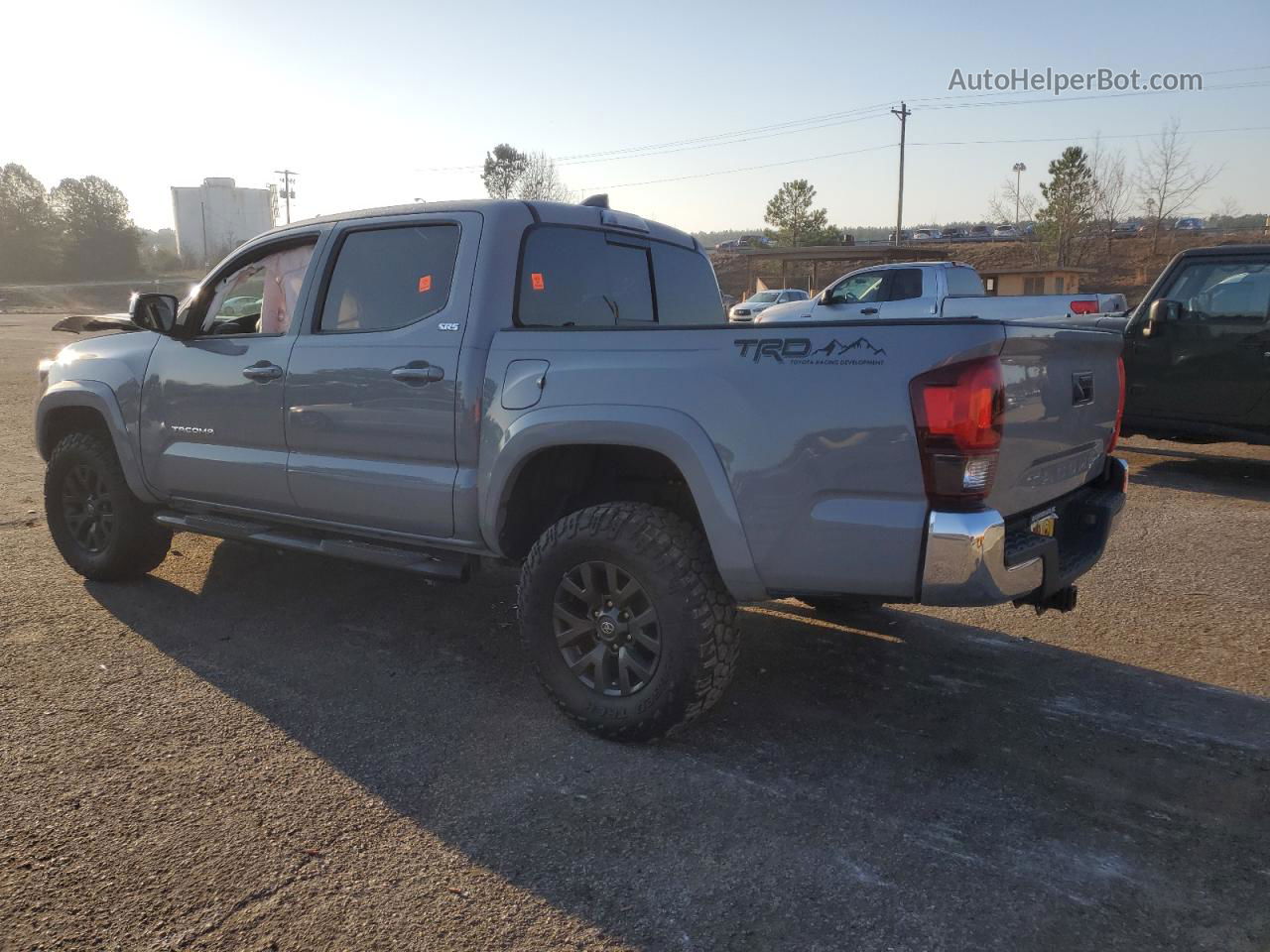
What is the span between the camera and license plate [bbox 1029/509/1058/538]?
326cm

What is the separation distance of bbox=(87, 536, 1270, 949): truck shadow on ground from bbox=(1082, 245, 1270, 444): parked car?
5.00 meters

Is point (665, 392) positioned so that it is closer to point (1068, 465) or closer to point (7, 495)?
point (1068, 465)

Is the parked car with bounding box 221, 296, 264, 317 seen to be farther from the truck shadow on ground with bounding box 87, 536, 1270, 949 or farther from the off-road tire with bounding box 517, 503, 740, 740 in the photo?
the off-road tire with bounding box 517, 503, 740, 740

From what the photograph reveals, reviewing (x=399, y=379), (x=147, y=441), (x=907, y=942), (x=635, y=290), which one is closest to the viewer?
(x=907, y=942)

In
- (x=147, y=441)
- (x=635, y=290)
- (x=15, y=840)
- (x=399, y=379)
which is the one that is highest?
(x=635, y=290)

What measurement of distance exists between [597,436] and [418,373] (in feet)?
2.92

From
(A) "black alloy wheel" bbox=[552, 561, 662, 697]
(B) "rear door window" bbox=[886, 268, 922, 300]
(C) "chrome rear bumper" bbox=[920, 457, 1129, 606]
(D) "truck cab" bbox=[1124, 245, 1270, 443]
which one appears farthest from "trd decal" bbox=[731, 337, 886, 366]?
(B) "rear door window" bbox=[886, 268, 922, 300]

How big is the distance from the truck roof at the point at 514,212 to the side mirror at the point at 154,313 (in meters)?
0.71

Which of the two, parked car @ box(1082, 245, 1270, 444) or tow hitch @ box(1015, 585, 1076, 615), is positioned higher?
parked car @ box(1082, 245, 1270, 444)

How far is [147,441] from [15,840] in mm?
2592

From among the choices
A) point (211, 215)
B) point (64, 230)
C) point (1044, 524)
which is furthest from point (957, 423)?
point (211, 215)

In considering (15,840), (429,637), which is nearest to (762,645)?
(429,637)

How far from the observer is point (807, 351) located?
117 inches

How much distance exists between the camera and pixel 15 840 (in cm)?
282
